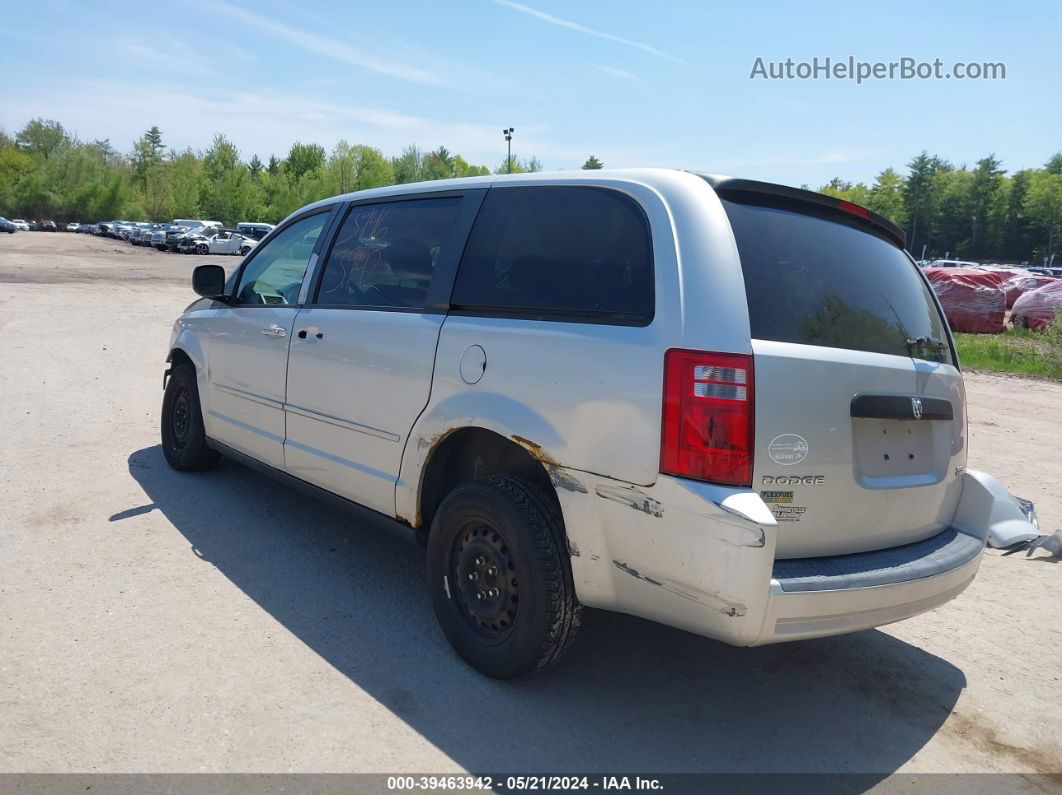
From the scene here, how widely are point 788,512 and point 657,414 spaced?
554 millimetres

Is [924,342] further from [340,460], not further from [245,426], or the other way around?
[245,426]

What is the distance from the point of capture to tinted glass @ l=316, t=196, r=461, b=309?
3.92 metres

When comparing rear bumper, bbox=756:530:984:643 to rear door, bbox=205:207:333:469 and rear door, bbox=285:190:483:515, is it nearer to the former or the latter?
rear door, bbox=285:190:483:515

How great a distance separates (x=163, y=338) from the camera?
476 inches

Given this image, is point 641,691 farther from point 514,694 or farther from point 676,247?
point 676,247

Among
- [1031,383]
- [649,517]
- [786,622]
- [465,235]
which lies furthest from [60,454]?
[1031,383]

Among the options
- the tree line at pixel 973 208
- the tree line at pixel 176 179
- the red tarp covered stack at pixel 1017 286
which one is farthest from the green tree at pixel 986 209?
the red tarp covered stack at pixel 1017 286

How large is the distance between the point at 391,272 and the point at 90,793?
2.54 metres

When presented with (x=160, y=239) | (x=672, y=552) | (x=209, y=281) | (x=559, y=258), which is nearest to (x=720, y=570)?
(x=672, y=552)

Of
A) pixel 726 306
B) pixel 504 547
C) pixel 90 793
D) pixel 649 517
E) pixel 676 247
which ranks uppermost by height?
pixel 676 247

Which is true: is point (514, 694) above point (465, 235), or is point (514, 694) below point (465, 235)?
below

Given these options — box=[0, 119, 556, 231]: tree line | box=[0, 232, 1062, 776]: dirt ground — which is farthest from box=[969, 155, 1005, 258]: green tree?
box=[0, 232, 1062, 776]: dirt ground

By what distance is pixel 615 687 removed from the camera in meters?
3.34

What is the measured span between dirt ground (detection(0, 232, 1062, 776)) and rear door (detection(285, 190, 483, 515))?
0.65m
